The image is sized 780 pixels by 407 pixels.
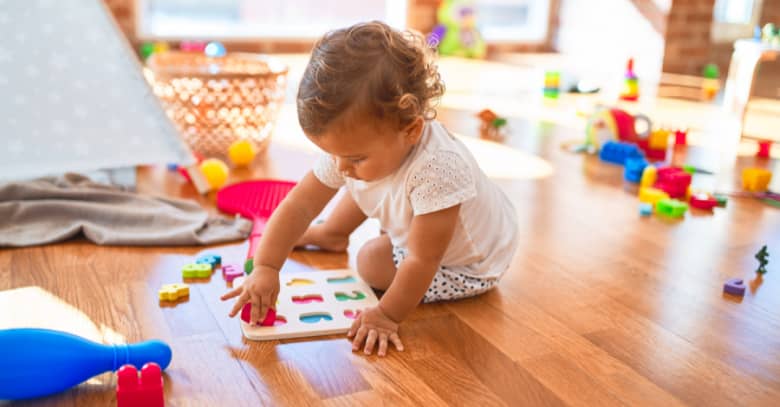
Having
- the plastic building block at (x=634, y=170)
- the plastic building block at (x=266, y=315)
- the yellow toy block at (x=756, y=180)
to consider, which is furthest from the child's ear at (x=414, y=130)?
the yellow toy block at (x=756, y=180)

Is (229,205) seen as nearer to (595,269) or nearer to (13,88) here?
(13,88)

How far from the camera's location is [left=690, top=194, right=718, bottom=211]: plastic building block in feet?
5.08

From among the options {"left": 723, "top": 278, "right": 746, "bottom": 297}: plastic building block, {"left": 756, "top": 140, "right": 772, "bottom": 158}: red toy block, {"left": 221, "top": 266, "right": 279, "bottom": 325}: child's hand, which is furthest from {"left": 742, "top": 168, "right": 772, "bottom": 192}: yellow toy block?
{"left": 221, "top": 266, "right": 279, "bottom": 325}: child's hand

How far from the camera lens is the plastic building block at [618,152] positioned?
6.18ft

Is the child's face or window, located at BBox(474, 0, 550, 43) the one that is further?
window, located at BBox(474, 0, 550, 43)

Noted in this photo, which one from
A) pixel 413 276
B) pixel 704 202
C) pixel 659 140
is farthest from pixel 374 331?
pixel 659 140

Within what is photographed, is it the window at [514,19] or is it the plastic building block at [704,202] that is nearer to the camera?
the plastic building block at [704,202]

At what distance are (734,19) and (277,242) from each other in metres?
4.08

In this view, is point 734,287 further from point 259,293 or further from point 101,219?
point 101,219

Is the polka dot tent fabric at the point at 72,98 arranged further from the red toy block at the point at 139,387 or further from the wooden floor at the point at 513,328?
the red toy block at the point at 139,387

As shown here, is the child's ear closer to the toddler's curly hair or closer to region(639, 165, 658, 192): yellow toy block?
the toddler's curly hair

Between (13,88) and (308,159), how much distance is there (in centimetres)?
70

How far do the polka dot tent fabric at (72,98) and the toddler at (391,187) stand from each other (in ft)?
1.63

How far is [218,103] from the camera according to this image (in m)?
1.72
